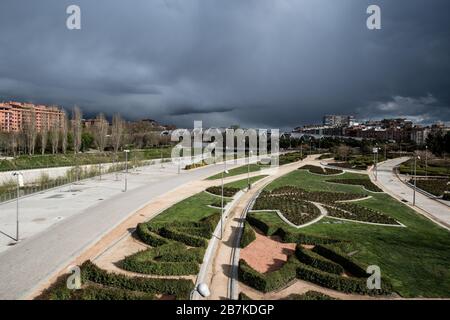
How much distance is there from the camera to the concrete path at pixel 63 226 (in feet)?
47.4

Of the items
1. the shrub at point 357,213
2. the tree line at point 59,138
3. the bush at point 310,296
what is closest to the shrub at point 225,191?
the shrub at point 357,213

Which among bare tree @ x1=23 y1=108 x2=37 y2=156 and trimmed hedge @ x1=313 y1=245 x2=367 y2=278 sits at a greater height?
bare tree @ x1=23 y1=108 x2=37 y2=156

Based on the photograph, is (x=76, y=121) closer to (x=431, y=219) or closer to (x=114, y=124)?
(x=114, y=124)

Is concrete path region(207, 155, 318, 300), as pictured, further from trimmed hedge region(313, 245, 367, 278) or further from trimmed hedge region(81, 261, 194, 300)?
trimmed hedge region(313, 245, 367, 278)

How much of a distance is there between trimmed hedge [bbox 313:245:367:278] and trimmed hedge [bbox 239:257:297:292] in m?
2.45

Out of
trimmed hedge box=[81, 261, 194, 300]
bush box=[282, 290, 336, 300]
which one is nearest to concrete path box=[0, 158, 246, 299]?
trimmed hedge box=[81, 261, 194, 300]

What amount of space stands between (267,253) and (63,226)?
551 inches

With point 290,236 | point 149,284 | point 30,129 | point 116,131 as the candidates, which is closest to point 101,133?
point 116,131

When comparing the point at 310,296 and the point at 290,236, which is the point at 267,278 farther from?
the point at 290,236

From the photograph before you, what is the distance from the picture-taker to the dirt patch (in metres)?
15.7

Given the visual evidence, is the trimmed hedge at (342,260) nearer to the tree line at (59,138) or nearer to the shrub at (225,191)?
the shrub at (225,191)

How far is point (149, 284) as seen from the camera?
12.8 metres
